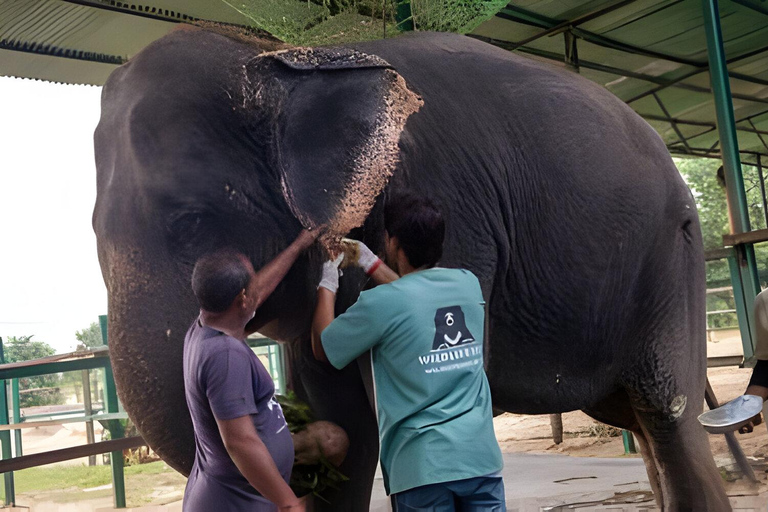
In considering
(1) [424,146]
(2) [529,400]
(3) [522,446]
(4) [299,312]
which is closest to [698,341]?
(2) [529,400]

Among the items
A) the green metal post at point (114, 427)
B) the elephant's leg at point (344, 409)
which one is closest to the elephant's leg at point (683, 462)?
the elephant's leg at point (344, 409)

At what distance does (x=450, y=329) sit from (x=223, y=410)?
482 millimetres

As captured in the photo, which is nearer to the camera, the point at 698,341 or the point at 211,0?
the point at 698,341

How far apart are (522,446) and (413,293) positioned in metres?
6.45

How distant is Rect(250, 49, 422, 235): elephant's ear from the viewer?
6.42ft

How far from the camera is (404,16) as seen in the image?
2936 mm

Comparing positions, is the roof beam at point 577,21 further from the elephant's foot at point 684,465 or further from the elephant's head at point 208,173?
the elephant's head at point 208,173

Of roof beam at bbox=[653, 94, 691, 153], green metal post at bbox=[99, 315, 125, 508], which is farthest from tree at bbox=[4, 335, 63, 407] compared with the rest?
roof beam at bbox=[653, 94, 691, 153]

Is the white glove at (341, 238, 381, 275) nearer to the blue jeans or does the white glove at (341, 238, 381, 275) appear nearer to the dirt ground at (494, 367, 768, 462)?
the blue jeans

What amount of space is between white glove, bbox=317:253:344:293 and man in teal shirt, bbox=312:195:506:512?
7.6 inches

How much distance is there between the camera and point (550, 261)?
2650mm

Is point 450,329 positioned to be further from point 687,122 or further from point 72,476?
point 687,122

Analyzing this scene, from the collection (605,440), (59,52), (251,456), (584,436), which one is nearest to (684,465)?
(251,456)

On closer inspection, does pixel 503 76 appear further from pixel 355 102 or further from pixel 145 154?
pixel 145 154
